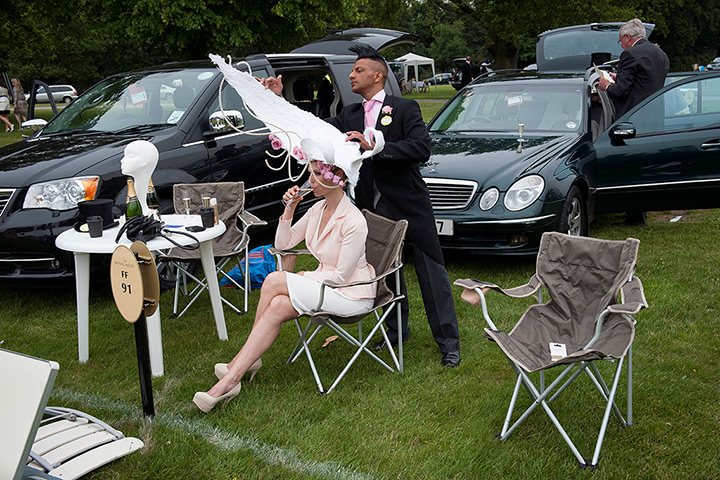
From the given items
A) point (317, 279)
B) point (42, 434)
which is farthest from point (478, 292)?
point (42, 434)

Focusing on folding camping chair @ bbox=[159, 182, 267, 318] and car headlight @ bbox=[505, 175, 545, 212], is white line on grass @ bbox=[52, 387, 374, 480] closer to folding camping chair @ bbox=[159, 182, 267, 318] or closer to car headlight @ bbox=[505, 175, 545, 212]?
folding camping chair @ bbox=[159, 182, 267, 318]

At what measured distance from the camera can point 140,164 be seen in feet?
13.6

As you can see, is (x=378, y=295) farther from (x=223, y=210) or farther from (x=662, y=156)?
(x=662, y=156)

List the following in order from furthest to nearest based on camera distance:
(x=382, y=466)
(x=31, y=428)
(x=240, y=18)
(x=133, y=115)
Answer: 1. (x=240, y=18)
2. (x=133, y=115)
3. (x=382, y=466)
4. (x=31, y=428)

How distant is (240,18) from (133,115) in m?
12.2

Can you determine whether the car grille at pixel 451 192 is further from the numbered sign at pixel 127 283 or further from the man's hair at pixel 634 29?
the man's hair at pixel 634 29

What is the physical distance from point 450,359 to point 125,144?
3.18 m

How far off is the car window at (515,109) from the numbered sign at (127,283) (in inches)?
180

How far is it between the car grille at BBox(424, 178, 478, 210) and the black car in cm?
167

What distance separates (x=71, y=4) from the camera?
59.4 feet

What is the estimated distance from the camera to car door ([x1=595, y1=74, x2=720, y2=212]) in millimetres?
6258

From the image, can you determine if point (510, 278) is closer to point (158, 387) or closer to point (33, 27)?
point (158, 387)

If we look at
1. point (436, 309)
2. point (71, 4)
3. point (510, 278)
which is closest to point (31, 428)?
point (436, 309)

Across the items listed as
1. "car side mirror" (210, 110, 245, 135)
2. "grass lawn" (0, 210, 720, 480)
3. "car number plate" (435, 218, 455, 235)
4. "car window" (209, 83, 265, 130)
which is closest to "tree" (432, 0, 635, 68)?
"car window" (209, 83, 265, 130)
